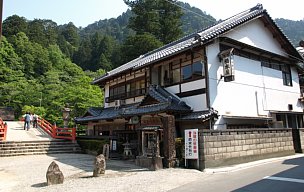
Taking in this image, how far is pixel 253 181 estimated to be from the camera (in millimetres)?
9430

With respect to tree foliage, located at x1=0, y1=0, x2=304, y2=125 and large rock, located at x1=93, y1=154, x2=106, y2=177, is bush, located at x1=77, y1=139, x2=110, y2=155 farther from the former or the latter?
tree foliage, located at x1=0, y1=0, x2=304, y2=125

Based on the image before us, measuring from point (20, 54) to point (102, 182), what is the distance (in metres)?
60.7

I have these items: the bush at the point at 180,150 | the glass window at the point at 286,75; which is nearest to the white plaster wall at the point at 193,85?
the bush at the point at 180,150

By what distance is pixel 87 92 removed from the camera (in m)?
34.6

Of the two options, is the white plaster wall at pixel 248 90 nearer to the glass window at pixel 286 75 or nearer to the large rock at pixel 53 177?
the glass window at pixel 286 75

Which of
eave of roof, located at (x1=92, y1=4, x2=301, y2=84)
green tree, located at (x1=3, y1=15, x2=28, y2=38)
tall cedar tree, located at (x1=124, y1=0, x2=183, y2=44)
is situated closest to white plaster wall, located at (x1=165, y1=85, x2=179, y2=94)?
eave of roof, located at (x1=92, y1=4, x2=301, y2=84)

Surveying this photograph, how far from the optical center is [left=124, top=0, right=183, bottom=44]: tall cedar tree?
165ft

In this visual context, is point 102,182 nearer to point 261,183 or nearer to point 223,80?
point 261,183

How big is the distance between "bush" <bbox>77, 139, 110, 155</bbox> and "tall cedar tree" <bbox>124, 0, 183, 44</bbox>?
33.0m

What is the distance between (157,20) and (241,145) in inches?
1642

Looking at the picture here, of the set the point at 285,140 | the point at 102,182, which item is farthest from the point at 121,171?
the point at 285,140

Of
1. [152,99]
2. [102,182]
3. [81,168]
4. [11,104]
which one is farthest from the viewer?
[11,104]

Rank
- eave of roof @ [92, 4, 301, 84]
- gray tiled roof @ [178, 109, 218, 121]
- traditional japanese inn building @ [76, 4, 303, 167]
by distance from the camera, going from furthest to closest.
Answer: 1. eave of roof @ [92, 4, 301, 84]
2. traditional japanese inn building @ [76, 4, 303, 167]
3. gray tiled roof @ [178, 109, 218, 121]

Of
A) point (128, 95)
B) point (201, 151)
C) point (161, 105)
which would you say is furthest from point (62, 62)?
point (201, 151)
